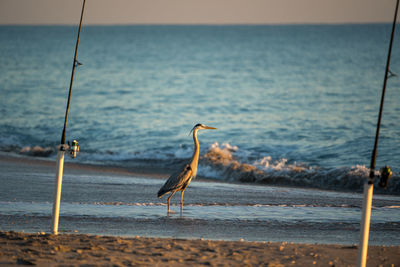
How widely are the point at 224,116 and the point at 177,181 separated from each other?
21.5m

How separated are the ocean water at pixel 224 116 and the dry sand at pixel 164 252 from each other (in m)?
7.21

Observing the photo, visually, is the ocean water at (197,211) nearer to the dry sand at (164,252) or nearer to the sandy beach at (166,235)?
the sandy beach at (166,235)

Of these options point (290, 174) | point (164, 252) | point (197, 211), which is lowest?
point (164, 252)

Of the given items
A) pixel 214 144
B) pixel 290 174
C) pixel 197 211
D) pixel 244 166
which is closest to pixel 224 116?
pixel 214 144

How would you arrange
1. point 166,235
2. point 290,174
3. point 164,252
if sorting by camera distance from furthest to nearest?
point 290,174 < point 166,235 < point 164,252

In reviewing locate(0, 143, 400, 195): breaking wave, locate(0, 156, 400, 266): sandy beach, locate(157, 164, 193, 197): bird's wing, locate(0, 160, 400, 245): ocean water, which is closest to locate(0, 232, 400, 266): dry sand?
locate(0, 156, 400, 266): sandy beach

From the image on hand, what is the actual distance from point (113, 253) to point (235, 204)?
14.7ft

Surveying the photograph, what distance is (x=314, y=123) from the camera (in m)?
26.9

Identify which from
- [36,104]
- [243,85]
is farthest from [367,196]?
[243,85]

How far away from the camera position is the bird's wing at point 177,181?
9.60 meters

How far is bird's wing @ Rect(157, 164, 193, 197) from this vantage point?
9.60 metres

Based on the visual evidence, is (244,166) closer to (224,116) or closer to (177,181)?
(177,181)

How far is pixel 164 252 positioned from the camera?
252 inches

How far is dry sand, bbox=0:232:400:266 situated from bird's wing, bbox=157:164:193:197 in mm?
2433
